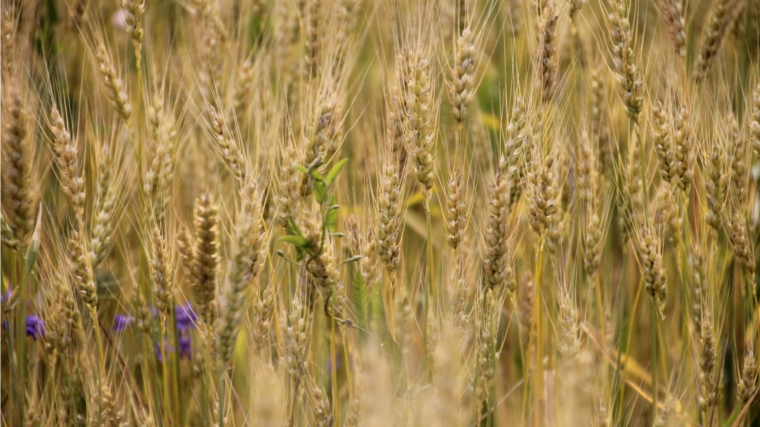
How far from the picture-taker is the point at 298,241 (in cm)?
116

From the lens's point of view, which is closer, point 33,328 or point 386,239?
point 386,239

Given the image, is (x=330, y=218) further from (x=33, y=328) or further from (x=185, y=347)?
(x=33, y=328)

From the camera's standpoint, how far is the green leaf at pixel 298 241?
114 cm

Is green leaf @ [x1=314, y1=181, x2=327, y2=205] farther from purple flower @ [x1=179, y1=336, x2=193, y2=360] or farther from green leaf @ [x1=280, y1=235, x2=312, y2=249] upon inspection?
purple flower @ [x1=179, y1=336, x2=193, y2=360]

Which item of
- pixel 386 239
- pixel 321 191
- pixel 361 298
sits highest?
pixel 321 191

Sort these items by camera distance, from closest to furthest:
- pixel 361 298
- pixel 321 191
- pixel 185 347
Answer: pixel 321 191, pixel 361 298, pixel 185 347

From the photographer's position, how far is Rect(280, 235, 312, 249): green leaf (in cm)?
114

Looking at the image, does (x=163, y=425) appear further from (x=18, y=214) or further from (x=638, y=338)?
(x=638, y=338)

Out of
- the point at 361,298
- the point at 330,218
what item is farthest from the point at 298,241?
the point at 361,298

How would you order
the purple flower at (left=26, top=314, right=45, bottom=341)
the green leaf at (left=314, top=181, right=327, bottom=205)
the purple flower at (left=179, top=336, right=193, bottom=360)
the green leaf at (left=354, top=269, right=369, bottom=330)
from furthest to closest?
1. the purple flower at (left=179, top=336, right=193, bottom=360)
2. the purple flower at (left=26, top=314, right=45, bottom=341)
3. the green leaf at (left=354, top=269, right=369, bottom=330)
4. the green leaf at (left=314, top=181, right=327, bottom=205)

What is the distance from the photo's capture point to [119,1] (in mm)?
1631

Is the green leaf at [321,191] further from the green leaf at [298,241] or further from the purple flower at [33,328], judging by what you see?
the purple flower at [33,328]

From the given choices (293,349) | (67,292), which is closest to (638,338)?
(293,349)

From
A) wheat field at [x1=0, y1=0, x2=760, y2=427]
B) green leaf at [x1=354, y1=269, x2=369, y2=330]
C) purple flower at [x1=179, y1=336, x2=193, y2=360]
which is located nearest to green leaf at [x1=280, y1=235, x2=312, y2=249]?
wheat field at [x1=0, y1=0, x2=760, y2=427]
